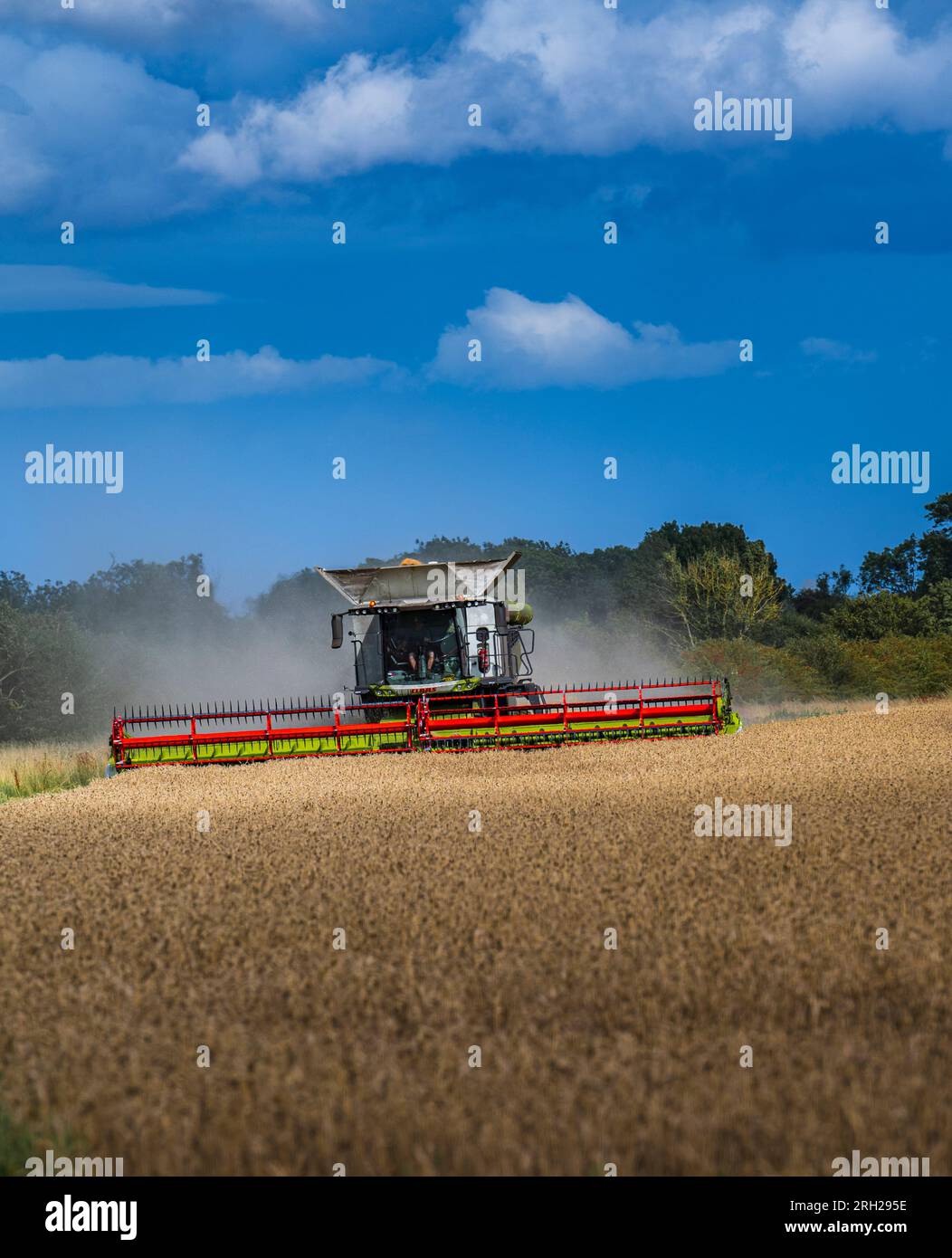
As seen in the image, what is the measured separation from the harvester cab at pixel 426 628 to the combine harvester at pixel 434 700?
0.01 metres

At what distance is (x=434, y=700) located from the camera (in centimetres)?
1975

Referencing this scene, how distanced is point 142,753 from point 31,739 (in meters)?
26.0

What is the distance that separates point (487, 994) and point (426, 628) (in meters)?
14.9

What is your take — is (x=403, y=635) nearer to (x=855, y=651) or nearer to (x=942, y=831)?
(x=942, y=831)

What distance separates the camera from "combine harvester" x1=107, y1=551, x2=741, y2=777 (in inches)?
714

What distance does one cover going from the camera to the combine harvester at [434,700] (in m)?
18.1

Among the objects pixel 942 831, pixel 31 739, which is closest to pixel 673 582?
pixel 31 739

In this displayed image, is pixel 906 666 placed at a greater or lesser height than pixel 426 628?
lesser

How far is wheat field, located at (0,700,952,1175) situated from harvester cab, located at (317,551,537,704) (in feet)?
28.9

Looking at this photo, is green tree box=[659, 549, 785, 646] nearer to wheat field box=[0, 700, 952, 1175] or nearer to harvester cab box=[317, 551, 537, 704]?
harvester cab box=[317, 551, 537, 704]
